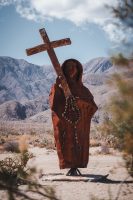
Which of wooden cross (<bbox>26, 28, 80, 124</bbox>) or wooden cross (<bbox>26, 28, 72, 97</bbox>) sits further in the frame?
wooden cross (<bbox>26, 28, 80, 124</bbox>)

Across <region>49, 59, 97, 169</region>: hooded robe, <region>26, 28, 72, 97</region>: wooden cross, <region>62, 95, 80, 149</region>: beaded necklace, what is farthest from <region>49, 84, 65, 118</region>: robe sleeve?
<region>26, 28, 72, 97</region>: wooden cross

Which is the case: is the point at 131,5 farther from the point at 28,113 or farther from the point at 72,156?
the point at 28,113

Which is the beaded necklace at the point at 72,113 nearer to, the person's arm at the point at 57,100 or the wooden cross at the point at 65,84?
the wooden cross at the point at 65,84

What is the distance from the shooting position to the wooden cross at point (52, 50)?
29.3 feet

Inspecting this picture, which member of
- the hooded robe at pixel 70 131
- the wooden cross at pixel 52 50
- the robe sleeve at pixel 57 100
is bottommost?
the hooded robe at pixel 70 131

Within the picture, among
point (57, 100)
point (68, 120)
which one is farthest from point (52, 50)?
point (68, 120)

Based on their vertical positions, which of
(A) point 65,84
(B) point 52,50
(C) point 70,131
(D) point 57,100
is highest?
(B) point 52,50

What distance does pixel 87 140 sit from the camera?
9.56m

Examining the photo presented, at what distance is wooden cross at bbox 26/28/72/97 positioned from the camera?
8938mm

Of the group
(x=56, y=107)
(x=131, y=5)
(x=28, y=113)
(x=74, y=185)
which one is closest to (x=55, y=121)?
(x=56, y=107)

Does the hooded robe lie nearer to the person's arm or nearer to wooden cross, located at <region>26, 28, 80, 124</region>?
the person's arm

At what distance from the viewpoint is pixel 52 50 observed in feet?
30.1

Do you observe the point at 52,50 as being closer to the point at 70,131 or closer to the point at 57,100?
the point at 57,100

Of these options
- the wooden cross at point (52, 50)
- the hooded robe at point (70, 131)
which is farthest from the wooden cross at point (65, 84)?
the hooded robe at point (70, 131)
